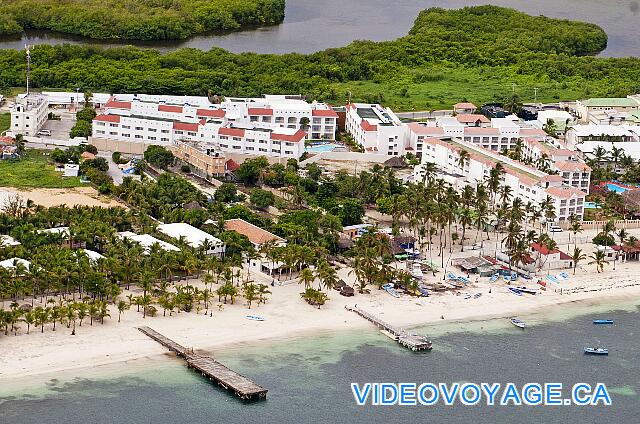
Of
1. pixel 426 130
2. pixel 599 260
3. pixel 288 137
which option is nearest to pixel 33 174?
pixel 288 137

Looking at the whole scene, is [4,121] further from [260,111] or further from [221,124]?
[260,111]

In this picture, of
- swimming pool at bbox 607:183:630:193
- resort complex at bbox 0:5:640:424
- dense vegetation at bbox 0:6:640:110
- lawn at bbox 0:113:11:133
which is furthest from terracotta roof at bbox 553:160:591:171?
lawn at bbox 0:113:11:133

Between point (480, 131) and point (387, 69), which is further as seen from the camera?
point (387, 69)

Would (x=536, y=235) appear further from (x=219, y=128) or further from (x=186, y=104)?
(x=186, y=104)

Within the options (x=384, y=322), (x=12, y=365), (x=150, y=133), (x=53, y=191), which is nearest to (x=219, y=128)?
(x=150, y=133)

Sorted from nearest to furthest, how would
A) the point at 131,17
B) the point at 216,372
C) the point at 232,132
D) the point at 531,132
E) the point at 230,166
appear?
the point at 216,372, the point at 230,166, the point at 232,132, the point at 531,132, the point at 131,17

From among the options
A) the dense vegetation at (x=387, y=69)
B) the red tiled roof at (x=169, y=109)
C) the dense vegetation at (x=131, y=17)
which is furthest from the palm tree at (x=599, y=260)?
the dense vegetation at (x=131, y=17)
